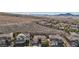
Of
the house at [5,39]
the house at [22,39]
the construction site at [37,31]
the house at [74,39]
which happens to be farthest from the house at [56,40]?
the house at [5,39]

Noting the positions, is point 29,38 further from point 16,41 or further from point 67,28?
point 67,28

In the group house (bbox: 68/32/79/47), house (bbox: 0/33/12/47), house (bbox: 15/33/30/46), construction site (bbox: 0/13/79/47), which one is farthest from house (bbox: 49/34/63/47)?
house (bbox: 0/33/12/47)

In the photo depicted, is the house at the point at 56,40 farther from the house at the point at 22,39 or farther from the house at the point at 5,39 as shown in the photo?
the house at the point at 5,39

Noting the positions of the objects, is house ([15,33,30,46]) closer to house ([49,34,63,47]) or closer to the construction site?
the construction site

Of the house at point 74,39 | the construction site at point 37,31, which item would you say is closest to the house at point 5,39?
the construction site at point 37,31

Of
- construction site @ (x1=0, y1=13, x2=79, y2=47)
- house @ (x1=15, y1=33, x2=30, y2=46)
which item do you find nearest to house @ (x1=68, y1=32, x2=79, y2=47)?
construction site @ (x1=0, y1=13, x2=79, y2=47)

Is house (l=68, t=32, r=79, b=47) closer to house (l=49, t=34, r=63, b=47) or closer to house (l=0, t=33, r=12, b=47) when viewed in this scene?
house (l=49, t=34, r=63, b=47)

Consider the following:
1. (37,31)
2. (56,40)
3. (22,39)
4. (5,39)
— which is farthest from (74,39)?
(5,39)

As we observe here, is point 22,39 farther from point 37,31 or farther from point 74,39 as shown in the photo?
point 74,39

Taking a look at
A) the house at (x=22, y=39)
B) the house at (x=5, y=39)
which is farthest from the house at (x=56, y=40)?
the house at (x=5, y=39)
